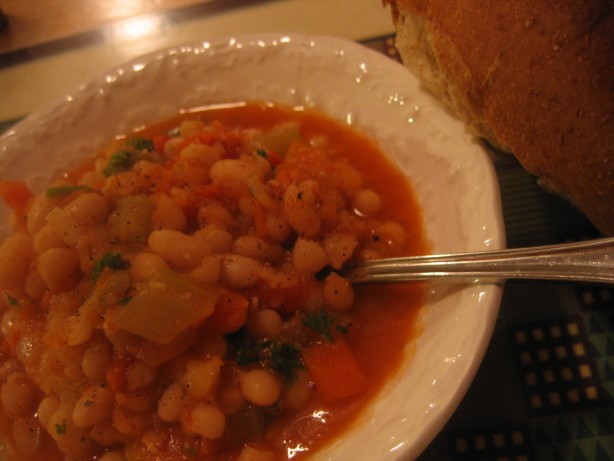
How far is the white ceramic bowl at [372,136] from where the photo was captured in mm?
1410

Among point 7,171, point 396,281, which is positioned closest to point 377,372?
point 396,281

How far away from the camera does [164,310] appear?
148 centimetres

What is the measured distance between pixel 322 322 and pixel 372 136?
82cm

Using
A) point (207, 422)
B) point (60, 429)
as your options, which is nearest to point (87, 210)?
point (60, 429)

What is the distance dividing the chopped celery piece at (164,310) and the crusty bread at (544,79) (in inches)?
38.6

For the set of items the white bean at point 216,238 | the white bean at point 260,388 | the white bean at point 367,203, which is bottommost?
the white bean at point 260,388

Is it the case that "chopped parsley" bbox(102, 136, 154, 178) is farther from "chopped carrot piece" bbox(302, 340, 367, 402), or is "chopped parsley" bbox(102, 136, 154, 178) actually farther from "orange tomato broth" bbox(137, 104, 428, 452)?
"chopped carrot piece" bbox(302, 340, 367, 402)

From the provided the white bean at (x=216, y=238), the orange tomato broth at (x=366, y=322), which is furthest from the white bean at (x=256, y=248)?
the orange tomato broth at (x=366, y=322)

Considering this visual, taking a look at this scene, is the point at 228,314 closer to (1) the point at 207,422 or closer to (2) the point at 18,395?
(1) the point at 207,422

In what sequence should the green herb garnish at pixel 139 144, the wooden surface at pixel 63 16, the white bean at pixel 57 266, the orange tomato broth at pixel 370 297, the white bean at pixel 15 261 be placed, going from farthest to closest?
the wooden surface at pixel 63 16
the green herb garnish at pixel 139 144
the white bean at pixel 15 261
the white bean at pixel 57 266
the orange tomato broth at pixel 370 297

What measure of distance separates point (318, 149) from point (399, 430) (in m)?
1.12

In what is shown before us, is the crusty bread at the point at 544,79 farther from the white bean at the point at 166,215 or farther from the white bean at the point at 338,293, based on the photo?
the white bean at the point at 166,215

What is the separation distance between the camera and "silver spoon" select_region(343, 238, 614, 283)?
52.6 inches

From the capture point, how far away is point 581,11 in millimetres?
1356
